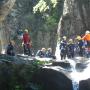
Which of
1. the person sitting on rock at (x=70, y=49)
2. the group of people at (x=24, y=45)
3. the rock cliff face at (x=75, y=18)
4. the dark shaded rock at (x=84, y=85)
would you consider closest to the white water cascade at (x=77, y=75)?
the dark shaded rock at (x=84, y=85)

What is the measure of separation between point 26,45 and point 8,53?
1.36 m

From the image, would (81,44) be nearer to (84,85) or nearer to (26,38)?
(26,38)

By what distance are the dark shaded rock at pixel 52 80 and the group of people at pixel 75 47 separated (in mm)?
4065

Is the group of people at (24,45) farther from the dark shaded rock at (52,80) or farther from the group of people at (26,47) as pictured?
the dark shaded rock at (52,80)

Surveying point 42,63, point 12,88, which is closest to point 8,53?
point 42,63

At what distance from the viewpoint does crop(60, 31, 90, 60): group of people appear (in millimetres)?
25156

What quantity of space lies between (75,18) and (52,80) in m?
12.7

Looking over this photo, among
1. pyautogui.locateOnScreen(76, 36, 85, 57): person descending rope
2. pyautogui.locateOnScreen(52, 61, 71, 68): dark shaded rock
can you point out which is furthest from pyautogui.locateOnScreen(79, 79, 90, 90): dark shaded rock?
pyautogui.locateOnScreen(76, 36, 85, 57): person descending rope

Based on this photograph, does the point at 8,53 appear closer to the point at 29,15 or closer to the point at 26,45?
the point at 26,45

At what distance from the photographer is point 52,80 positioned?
21.3 metres

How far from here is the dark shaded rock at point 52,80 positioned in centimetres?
2109

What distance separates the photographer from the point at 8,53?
81.5ft

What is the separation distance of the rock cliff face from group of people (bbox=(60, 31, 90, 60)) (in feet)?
22.3

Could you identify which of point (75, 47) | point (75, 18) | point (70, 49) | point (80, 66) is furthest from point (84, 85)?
point (75, 18)
